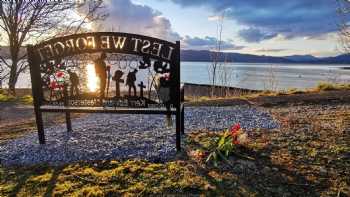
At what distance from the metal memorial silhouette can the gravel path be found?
389 millimetres

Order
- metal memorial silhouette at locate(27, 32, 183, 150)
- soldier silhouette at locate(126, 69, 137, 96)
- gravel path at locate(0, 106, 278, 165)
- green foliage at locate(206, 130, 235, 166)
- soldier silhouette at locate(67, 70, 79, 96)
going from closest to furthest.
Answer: green foliage at locate(206, 130, 235, 166) < gravel path at locate(0, 106, 278, 165) < metal memorial silhouette at locate(27, 32, 183, 150) < soldier silhouette at locate(126, 69, 137, 96) < soldier silhouette at locate(67, 70, 79, 96)

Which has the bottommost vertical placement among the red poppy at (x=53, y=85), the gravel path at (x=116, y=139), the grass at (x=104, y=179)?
the grass at (x=104, y=179)

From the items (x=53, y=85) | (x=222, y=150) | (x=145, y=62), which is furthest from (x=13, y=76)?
(x=222, y=150)

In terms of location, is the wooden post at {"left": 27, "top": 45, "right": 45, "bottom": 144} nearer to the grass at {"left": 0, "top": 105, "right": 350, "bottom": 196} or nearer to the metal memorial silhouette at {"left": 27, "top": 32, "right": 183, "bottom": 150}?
the metal memorial silhouette at {"left": 27, "top": 32, "right": 183, "bottom": 150}

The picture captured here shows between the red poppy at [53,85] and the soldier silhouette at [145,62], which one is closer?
the soldier silhouette at [145,62]

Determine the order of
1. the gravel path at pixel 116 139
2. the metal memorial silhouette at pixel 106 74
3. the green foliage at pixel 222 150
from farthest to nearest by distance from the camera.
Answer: the metal memorial silhouette at pixel 106 74, the gravel path at pixel 116 139, the green foliage at pixel 222 150

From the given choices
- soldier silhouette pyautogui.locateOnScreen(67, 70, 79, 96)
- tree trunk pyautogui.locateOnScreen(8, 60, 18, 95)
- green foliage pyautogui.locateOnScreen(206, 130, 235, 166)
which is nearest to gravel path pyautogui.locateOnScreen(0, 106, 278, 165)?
green foliage pyautogui.locateOnScreen(206, 130, 235, 166)

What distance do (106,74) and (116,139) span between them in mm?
993

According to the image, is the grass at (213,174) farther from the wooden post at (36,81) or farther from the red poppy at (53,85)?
the red poppy at (53,85)

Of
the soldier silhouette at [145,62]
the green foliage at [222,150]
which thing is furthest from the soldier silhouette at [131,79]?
the green foliage at [222,150]

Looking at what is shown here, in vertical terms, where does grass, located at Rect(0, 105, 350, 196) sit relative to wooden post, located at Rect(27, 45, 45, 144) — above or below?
below

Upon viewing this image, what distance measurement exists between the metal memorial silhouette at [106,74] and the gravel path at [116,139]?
39cm

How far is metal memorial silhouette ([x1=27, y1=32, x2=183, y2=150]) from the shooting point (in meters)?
4.39

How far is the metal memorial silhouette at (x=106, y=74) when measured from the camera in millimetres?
4395
